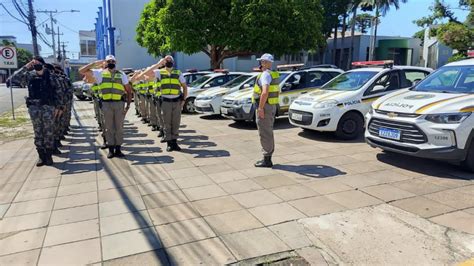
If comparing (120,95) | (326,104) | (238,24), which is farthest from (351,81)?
(238,24)

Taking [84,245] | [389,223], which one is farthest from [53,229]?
[389,223]

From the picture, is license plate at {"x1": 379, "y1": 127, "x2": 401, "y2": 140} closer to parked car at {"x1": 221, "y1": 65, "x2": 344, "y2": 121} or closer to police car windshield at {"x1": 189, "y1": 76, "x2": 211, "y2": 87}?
parked car at {"x1": 221, "y1": 65, "x2": 344, "y2": 121}

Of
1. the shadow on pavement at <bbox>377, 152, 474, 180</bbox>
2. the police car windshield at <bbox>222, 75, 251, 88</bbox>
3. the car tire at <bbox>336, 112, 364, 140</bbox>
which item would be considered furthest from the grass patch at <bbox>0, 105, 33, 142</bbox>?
the shadow on pavement at <bbox>377, 152, 474, 180</bbox>

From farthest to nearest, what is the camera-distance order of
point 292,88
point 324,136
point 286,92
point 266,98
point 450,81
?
1. point 292,88
2. point 286,92
3. point 324,136
4. point 450,81
5. point 266,98

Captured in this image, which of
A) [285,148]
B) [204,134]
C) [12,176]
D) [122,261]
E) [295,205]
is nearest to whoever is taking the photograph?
[122,261]

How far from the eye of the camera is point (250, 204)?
4656 mm

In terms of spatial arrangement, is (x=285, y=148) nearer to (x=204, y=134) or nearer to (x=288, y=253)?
(x=204, y=134)

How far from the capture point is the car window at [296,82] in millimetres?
10125

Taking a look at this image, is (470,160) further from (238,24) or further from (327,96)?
(238,24)

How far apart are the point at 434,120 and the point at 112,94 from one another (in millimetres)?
5399

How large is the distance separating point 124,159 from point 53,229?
10.2ft

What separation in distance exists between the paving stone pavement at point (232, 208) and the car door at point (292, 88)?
2753 mm

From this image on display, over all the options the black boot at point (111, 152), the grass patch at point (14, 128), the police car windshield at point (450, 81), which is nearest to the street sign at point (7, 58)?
the grass patch at point (14, 128)

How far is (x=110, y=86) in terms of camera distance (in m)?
6.89
